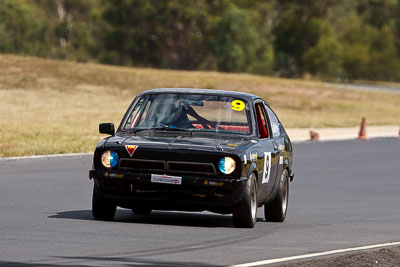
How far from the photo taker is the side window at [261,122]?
527 inches

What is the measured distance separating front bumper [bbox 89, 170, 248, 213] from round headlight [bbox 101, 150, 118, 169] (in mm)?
97

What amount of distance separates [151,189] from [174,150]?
475 mm

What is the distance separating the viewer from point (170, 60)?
98.6m

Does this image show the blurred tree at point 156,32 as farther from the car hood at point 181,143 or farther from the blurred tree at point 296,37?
the car hood at point 181,143

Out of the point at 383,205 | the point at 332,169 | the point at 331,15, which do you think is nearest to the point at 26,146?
the point at 332,169

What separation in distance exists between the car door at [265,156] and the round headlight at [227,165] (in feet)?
2.04

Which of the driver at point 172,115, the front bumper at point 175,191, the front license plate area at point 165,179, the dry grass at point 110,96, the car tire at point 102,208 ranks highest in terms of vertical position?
the driver at point 172,115

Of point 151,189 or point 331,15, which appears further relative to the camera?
point 331,15

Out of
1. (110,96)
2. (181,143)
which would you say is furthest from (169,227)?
(110,96)

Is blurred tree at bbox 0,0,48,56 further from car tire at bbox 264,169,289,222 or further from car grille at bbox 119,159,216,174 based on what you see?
car grille at bbox 119,159,216,174

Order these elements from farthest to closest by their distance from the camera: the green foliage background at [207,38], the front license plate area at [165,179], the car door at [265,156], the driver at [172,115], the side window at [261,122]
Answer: the green foliage background at [207,38], the side window at [261,122], the driver at [172,115], the car door at [265,156], the front license plate area at [165,179]

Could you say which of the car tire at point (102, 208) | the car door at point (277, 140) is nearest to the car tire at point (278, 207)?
the car door at point (277, 140)

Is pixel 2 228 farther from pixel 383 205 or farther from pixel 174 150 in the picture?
pixel 383 205

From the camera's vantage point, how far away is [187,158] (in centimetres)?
1196
